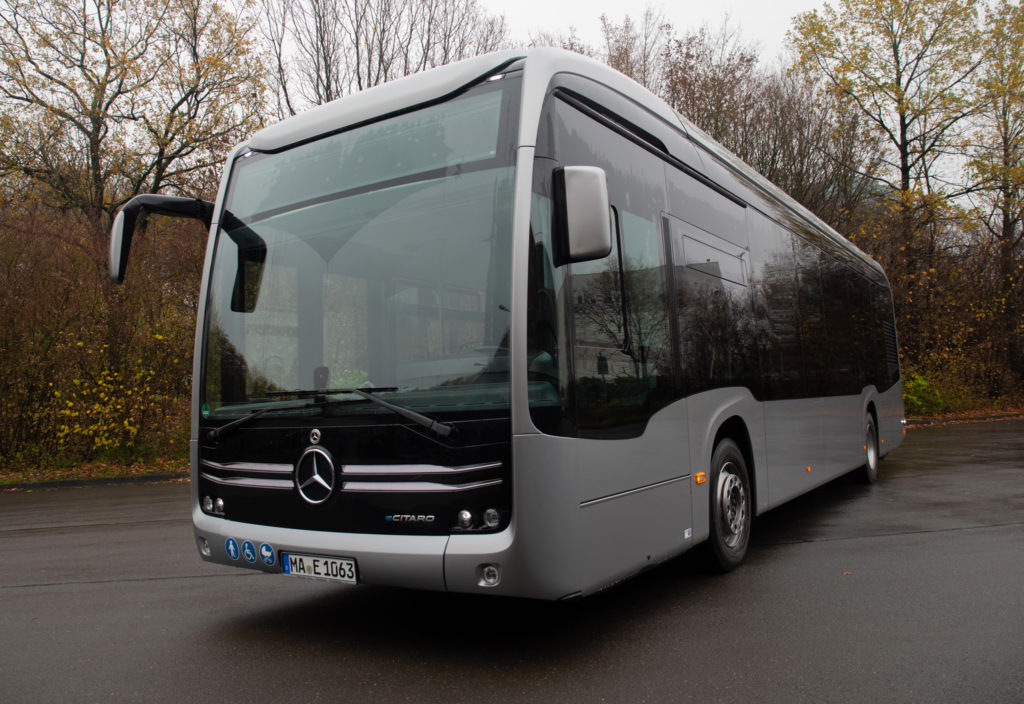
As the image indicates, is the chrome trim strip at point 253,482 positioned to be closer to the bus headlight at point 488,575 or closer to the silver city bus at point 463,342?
the silver city bus at point 463,342

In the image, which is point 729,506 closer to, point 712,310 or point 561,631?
point 712,310

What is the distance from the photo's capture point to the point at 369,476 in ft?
12.9

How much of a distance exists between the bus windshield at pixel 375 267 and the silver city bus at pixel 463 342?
0.5 inches

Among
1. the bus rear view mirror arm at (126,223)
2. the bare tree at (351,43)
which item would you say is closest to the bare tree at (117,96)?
the bare tree at (351,43)

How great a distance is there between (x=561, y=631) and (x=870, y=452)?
7124mm

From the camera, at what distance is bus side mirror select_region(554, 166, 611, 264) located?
373cm

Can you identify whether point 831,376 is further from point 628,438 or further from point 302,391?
point 302,391

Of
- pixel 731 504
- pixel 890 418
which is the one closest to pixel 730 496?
pixel 731 504

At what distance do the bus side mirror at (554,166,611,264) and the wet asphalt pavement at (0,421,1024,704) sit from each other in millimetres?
1992

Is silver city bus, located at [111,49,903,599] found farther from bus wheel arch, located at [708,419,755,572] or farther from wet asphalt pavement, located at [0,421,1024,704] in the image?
wet asphalt pavement, located at [0,421,1024,704]

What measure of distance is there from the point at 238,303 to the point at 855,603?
4.13 m

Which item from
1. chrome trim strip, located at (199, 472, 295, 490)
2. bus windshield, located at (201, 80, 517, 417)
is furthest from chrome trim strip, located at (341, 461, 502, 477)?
chrome trim strip, located at (199, 472, 295, 490)

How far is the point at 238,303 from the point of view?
4.68 m

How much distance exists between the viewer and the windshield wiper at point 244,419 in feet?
14.1
